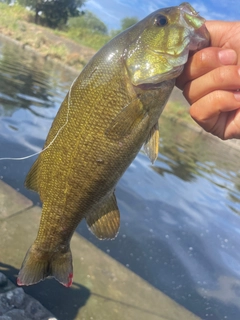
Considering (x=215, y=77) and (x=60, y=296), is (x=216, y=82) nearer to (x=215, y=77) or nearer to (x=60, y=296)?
(x=215, y=77)

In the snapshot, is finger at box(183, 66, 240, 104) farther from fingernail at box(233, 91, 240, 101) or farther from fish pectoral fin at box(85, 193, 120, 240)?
fish pectoral fin at box(85, 193, 120, 240)

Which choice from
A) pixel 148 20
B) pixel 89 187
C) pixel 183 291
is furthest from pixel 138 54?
pixel 183 291

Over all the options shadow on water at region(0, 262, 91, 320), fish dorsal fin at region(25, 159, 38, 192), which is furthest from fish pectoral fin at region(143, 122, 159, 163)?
shadow on water at region(0, 262, 91, 320)

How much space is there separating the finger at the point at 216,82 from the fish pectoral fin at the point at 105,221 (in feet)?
2.23

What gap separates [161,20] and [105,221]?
1.01 m

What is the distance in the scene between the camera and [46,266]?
6.31 feet

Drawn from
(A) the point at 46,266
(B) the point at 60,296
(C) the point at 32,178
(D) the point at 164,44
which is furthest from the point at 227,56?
(B) the point at 60,296

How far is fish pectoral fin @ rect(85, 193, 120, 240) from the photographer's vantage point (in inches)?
73.9

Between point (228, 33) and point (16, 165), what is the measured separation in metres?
4.75

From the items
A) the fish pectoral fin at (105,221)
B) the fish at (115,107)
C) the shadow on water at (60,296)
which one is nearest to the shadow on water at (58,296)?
the shadow on water at (60,296)

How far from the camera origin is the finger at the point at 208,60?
5.54ft

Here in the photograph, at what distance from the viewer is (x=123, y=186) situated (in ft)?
22.5

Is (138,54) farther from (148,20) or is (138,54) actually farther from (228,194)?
(228,194)

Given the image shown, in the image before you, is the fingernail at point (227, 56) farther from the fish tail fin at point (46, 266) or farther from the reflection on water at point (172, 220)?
the reflection on water at point (172, 220)
